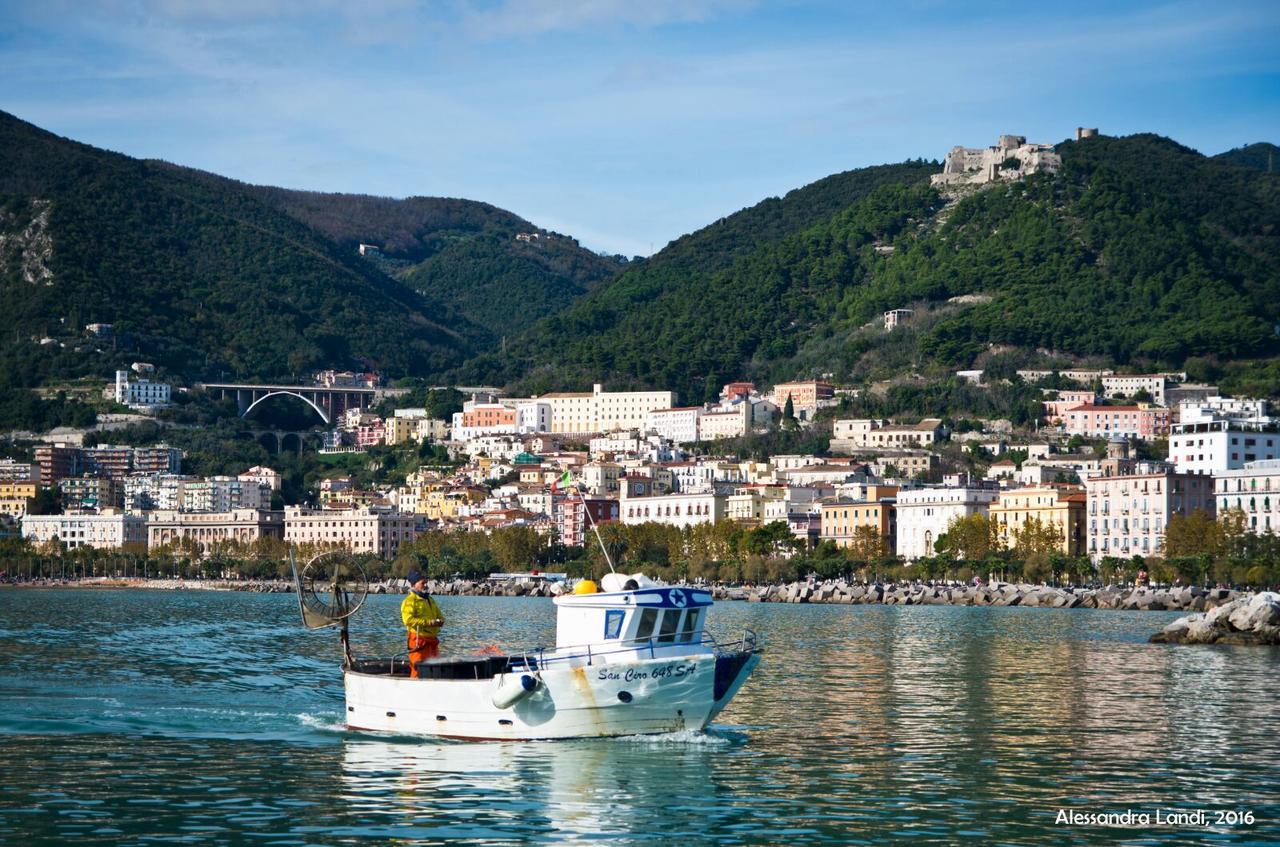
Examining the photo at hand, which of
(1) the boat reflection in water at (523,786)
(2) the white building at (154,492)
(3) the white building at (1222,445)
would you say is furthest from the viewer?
(2) the white building at (154,492)

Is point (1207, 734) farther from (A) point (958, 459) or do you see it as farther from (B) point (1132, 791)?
(A) point (958, 459)

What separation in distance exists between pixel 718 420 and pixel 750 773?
16576 cm

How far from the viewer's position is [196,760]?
3064 centimetres

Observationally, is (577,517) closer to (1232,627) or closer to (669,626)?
(1232,627)

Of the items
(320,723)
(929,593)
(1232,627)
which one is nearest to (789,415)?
(929,593)

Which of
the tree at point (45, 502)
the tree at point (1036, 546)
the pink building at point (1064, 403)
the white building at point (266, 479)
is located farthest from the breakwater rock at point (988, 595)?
the tree at point (45, 502)

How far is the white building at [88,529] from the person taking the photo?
182 m

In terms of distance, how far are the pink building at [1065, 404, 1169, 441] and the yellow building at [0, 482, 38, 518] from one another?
10115 centimetres

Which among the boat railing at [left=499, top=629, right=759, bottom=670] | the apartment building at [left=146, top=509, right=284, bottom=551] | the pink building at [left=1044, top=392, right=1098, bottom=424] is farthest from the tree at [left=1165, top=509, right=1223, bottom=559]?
the apartment building at [left=146, top=509, right=284, bottom=551]

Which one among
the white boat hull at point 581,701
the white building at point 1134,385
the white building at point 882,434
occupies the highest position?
the white building at point 1134,385

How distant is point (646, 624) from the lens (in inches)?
1280

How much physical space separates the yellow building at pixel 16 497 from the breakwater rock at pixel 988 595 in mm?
95270

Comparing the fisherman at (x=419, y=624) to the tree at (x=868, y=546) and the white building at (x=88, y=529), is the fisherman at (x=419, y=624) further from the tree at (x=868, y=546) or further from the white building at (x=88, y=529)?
the white building at (x=88, y=529)

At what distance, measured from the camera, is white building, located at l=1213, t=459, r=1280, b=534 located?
386ft
